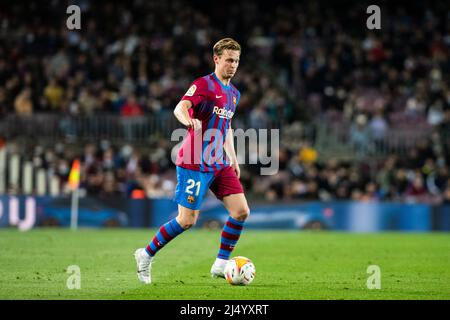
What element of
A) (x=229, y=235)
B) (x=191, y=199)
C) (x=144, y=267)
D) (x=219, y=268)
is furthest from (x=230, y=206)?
(x=144, y=267)

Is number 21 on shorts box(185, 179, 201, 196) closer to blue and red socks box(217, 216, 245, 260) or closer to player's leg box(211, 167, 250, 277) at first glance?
player's leg box(211, 167, 250, 277)

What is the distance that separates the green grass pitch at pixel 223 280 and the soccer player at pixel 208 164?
55cm

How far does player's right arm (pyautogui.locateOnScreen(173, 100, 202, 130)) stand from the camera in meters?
9.91

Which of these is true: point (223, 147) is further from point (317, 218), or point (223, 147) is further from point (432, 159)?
point (432, 159)

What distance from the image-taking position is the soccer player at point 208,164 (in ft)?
35.3

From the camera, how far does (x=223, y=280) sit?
37.1ft

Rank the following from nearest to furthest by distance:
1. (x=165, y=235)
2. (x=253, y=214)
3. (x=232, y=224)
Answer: (x=165, y=235) < (x=232, y=224) < (x=253, y=214)

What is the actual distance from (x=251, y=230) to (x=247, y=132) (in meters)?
3.57

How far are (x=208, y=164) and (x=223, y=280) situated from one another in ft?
5.00

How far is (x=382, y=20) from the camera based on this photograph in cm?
3250

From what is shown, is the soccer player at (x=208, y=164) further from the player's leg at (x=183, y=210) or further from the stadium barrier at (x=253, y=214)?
the stadium barrier at (x=253, y=214)

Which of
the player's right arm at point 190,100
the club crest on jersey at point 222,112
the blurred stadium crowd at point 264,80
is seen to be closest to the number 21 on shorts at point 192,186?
the player's right arm at point 190,100

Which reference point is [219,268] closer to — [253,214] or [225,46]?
[225,46]
